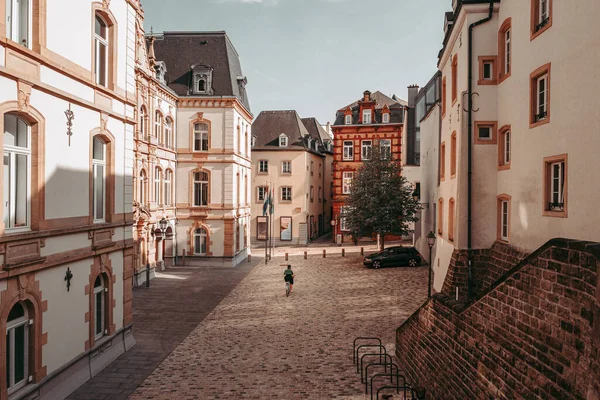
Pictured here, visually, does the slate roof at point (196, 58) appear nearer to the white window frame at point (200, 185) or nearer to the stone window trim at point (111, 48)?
the white window frame at point (200, 185)

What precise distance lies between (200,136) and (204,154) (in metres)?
1.30

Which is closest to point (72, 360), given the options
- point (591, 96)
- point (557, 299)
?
point (557, 299)

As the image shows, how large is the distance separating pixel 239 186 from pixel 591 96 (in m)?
27.1

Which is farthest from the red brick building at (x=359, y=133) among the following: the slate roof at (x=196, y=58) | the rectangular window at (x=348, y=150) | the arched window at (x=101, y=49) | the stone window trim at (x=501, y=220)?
the arched window at (x=101, y=49)

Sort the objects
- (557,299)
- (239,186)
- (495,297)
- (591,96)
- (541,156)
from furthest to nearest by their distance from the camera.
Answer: (239,186)
(541,156)
(591,96)
(495,297)
(557,299)

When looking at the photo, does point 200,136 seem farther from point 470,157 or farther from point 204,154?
point 470,157

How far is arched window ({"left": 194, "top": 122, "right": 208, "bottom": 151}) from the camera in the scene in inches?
1233

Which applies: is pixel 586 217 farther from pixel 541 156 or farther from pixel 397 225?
pixel 397 225

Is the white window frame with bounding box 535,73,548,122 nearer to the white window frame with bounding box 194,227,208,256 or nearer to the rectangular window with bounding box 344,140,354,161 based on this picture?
the white window frame with bounding box 194,227,208,256

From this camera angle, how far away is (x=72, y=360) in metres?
10.8

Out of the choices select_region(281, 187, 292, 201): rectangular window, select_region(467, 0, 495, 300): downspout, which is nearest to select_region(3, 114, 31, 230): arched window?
select_region(467, 0, 495, 300): downspout

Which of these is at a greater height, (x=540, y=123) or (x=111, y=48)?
(x=111, y=48)

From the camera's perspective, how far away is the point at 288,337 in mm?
15219

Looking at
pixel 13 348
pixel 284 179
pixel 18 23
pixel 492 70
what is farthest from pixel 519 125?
pixel 284 179
